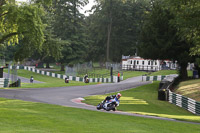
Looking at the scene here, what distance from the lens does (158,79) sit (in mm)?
52531

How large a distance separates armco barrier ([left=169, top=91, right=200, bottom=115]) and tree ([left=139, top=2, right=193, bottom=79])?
416 inches

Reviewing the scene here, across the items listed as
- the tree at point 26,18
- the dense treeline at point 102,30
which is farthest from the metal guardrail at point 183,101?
the tree at point 26,18

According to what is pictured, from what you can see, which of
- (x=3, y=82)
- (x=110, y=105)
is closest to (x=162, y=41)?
(x=3, y=82)

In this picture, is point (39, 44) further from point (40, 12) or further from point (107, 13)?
point (107, 13)

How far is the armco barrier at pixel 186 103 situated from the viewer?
2398 centimetres

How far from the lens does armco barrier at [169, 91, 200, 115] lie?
78.7 feet

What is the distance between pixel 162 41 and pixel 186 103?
1546cm

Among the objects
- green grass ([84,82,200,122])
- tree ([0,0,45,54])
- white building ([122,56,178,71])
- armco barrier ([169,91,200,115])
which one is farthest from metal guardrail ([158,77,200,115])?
white building ([122,56,178,71])

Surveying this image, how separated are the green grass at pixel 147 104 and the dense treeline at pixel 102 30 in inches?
218

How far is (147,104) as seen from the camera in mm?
27906

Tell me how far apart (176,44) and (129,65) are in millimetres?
38370

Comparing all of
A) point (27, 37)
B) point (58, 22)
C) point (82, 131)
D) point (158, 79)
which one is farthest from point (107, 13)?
point (82, 131)

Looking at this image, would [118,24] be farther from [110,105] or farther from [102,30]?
[110,105]

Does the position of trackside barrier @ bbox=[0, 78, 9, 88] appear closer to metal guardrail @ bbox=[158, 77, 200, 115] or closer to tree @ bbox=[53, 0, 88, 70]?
metal guardrail @ bbox=[158, 77, 200, 115]
